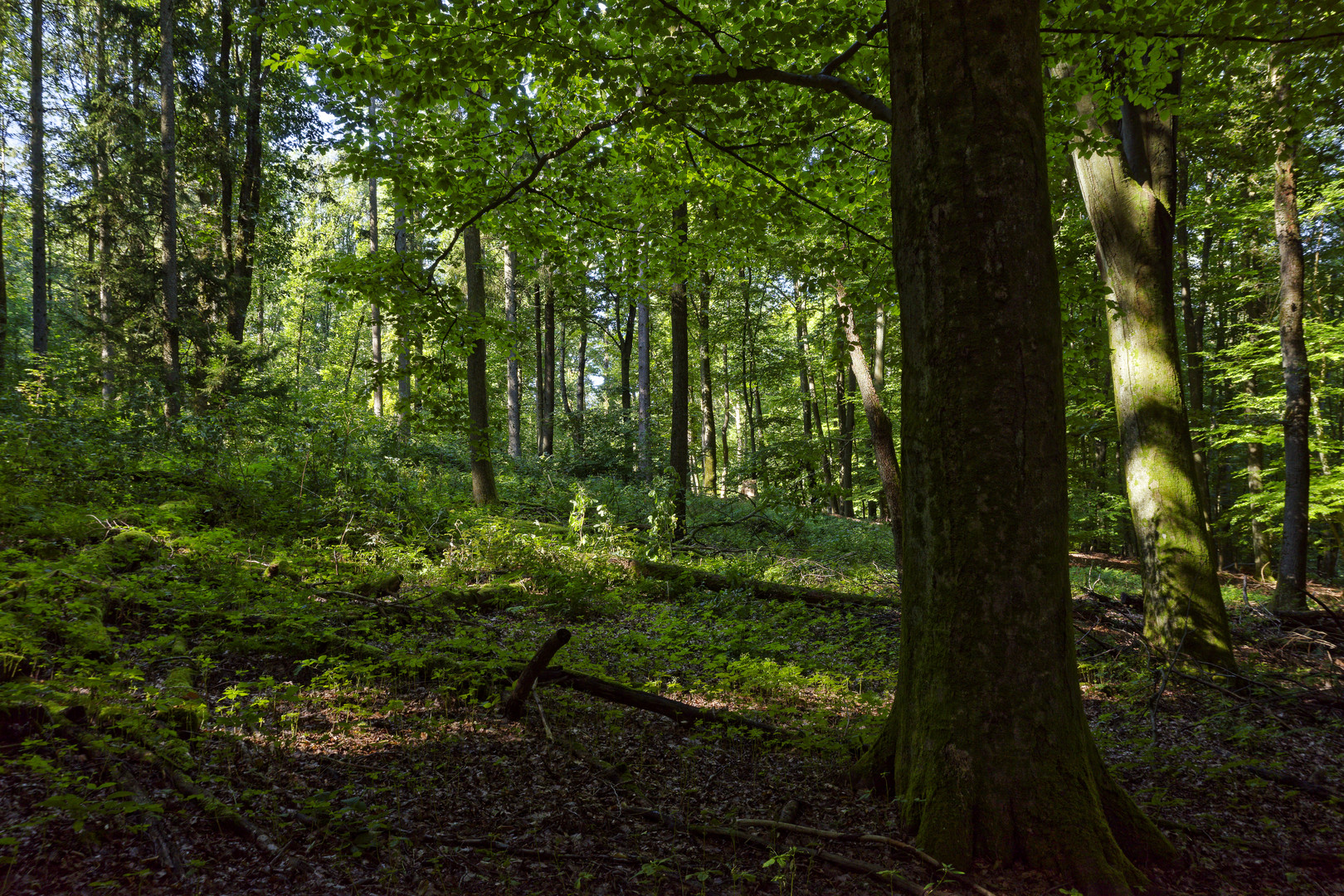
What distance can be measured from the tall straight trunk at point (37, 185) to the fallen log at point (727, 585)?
1455cm

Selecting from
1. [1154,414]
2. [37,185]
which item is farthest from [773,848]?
[37,185]

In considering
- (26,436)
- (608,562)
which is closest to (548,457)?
(608,562)

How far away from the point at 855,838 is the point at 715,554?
8059 mm

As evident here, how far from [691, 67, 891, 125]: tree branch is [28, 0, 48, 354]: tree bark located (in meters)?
16.7

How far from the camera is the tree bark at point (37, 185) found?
14102 millimetres

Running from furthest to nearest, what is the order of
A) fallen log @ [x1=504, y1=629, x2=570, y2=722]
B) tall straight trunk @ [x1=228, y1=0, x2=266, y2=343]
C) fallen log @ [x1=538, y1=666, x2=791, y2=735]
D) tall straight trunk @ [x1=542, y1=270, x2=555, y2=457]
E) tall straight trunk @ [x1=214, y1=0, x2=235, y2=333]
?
tall straight trunk @ [x1=542, y1=270, x2=555, y2=457]
tall straight trunk @ [x1=228, y1=0, x2=266, y2=343]
tall straight trunk @ [x1=214, y1=0, x2=235, y2=333]
fallen log @ [x1=538, y1=666, x2=791, y2=735]
fallen log @ [x1=504, y1=629, x2=570, y2=722]

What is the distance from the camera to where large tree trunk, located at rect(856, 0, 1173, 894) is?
2.75m

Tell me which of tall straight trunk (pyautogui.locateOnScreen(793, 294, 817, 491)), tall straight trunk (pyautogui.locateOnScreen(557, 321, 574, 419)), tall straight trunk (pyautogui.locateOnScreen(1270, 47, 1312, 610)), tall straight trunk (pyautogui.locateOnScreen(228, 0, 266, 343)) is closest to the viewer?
tall straight trunk (pyautogui.locateOnScreen(1270, 47, 1312, 610))

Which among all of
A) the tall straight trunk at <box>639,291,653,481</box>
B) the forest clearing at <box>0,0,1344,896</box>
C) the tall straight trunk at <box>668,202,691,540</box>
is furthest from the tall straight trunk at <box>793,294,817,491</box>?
the tall straight trunk at <box>639,291,653,481</box>

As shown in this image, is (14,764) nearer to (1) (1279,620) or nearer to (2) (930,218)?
(2) (930,218)

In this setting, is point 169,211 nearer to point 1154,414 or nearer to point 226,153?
point 226,153

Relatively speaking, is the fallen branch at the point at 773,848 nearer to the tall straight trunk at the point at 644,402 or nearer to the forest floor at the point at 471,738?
the forest floor at the point at 471,738

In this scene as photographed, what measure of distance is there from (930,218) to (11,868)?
14.3ft

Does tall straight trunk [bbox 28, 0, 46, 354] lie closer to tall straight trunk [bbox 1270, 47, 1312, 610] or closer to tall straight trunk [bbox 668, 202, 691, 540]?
tall straight trunk [bbox 668, 202, 691, 540]
